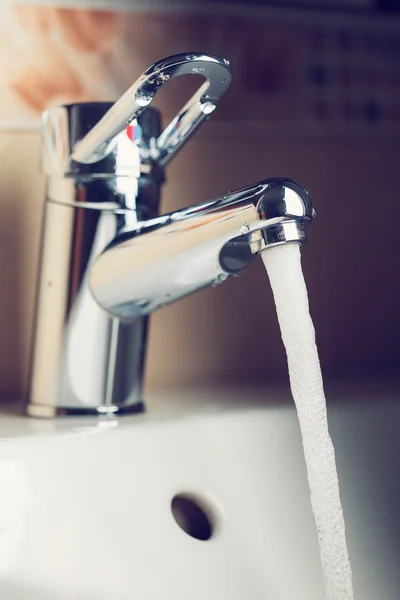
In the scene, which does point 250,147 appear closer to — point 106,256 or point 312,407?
point 106,256

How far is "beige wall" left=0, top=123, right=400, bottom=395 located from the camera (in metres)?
0.59

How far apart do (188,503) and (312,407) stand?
12 cm

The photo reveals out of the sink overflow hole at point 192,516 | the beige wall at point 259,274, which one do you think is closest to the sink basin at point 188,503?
the sink overflow hole at point 192,516

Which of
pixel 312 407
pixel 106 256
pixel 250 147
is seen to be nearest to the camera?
pixel 312 407

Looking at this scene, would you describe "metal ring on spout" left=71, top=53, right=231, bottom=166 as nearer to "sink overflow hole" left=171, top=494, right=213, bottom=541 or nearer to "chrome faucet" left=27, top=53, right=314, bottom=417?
"chrome faucet" left=27, top=53, right=314, bottom=417

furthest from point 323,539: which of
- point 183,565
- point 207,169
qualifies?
point 207,169

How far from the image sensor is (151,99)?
1.38ft

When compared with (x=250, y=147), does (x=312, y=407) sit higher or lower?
lower

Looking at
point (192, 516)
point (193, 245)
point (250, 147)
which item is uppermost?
point (250, 147)

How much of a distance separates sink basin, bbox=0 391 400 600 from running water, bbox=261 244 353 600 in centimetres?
7

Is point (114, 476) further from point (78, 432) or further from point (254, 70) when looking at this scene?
point (254, 70)

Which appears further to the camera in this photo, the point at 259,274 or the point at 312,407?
the point at 259,274

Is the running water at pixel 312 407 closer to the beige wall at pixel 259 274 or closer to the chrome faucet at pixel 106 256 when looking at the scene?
the chrome faucet at pixel 106 256

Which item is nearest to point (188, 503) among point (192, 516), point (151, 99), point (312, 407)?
point (192, 516)
